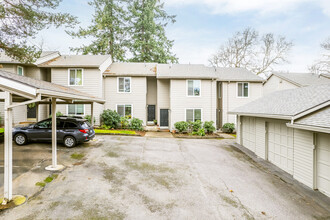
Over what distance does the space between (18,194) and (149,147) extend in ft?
22.7

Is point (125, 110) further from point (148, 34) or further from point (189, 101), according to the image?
point (148, 34)

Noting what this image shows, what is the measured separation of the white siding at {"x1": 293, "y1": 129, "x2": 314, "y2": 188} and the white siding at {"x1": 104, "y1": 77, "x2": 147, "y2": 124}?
13.6m

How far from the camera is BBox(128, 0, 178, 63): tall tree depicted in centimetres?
2838

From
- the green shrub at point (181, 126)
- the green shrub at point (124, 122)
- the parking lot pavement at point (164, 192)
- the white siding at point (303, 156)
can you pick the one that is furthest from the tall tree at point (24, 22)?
the white siding at point (303, 156)

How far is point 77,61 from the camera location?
17.7 meters

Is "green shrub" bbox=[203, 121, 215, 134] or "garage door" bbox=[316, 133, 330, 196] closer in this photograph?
"garage door" bbox=[316, 133, 330, 196]

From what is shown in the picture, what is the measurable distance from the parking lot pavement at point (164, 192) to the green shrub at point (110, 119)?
7.50 metres

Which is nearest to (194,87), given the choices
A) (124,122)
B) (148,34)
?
(124,122)

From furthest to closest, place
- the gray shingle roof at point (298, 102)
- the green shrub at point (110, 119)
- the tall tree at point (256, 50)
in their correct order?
1. the tall tree at point (256, 50)
2. the green shrub at point (110, 119)
3. the gray shingle roof at point (298, 102)

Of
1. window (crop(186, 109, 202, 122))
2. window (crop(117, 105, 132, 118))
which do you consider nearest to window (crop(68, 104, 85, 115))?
window (crop(117, 105, 132, 118))

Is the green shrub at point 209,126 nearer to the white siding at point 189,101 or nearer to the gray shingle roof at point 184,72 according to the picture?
the white siding at point 189,101

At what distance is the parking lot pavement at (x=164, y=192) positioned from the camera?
444 cm

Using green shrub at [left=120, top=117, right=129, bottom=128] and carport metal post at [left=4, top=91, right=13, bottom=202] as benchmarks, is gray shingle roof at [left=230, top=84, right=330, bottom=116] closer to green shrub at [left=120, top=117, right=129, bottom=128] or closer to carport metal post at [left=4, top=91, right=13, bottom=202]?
carport metal post at [left=4, top=91, right=13, bottom=202]

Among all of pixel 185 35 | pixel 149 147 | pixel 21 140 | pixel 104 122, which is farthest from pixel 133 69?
pixel 185 35
